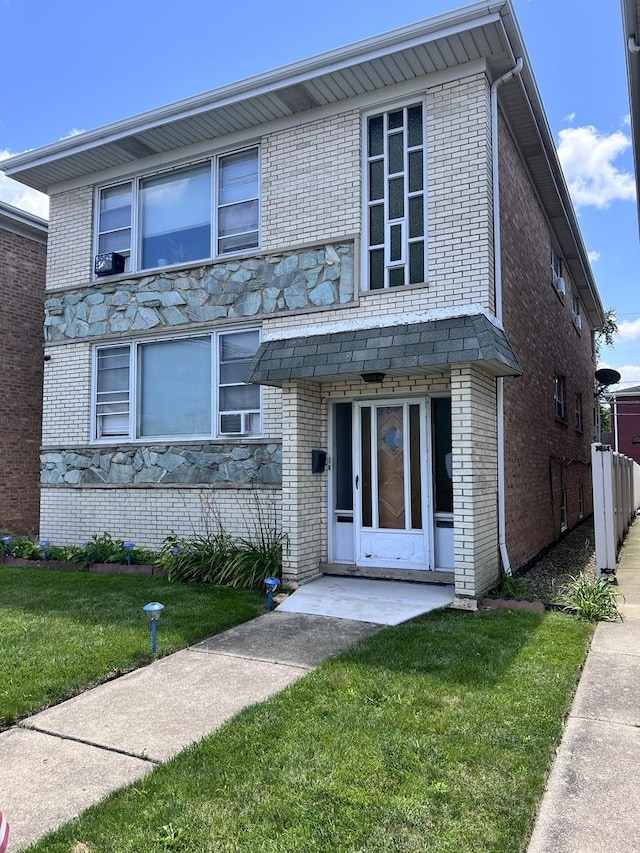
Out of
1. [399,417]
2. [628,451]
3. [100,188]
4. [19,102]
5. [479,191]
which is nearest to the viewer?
[479,191]

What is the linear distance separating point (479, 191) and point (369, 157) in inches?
66.7

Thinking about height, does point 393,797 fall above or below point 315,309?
below

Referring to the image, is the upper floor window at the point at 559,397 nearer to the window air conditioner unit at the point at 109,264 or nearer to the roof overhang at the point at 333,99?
the roof overhang at the point at 333,99

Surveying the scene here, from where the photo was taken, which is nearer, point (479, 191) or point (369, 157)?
point (479, 191)

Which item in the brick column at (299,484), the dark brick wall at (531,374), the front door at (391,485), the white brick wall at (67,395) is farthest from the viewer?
the white brick wall at (67,395)

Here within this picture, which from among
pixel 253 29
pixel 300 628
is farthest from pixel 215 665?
pixel 253 29

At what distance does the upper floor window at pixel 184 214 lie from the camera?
930 centimetres

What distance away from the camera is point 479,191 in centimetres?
748

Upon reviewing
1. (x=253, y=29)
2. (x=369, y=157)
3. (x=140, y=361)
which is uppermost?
(x=253, y=29)

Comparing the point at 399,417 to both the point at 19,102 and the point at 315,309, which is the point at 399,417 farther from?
the point at 19,102

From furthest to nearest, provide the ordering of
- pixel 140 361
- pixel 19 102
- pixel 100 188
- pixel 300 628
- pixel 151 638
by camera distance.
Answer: pixel 19 102
pixel 100 188
pixel 140 361
pixel 300 628
pixel 151 638

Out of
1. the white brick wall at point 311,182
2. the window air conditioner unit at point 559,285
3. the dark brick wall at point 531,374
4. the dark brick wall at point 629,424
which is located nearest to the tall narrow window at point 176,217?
the white brick wall at point 311,182

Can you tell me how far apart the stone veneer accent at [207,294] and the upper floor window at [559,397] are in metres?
6.10

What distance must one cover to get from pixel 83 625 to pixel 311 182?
623cm
